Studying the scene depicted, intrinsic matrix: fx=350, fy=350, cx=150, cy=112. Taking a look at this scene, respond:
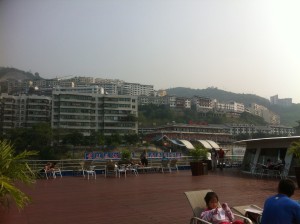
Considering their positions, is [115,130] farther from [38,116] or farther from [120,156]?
[120,156]

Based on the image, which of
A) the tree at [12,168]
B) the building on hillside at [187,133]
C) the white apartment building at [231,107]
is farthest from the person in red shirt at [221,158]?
the white apartment building at [231,107]

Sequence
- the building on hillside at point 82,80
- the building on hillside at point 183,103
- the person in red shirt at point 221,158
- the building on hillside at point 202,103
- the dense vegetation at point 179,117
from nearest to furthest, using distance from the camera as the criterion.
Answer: the person in red shirt at point 221,158
the dense vegetation at point 179,117
the building on hillside at point 202,103
the building on hillside at point 183,103
the building on hillside at point 82,80

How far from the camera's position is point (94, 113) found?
113 meters

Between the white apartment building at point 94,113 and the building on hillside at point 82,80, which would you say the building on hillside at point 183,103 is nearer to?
the building on hillside at point 82,80

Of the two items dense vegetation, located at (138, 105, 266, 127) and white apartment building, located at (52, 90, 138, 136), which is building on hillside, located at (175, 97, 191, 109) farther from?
white apartment building, located at (52, 90, 138, 136)

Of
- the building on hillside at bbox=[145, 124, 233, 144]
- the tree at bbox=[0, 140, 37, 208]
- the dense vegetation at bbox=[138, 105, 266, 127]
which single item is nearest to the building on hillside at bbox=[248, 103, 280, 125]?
the dense vegetation at bbox=[138, 105, 266, 127]

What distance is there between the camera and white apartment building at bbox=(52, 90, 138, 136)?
105 meters

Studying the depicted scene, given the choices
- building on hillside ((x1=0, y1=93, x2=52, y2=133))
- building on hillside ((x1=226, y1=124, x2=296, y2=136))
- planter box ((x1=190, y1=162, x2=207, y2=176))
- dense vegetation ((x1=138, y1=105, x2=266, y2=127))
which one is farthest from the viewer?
building on hillside ((x1=226, y1=124, x2=296, y2=136))

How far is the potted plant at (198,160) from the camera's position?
49.8 ft

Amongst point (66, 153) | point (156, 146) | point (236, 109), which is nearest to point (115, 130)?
point (156, 146)

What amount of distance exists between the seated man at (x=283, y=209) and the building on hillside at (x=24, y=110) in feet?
318

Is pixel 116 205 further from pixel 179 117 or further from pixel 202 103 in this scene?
pixel 202 103

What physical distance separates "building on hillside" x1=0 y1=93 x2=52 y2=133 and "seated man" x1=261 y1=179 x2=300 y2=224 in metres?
96.9

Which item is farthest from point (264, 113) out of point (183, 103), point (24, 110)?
point (24, 110)
